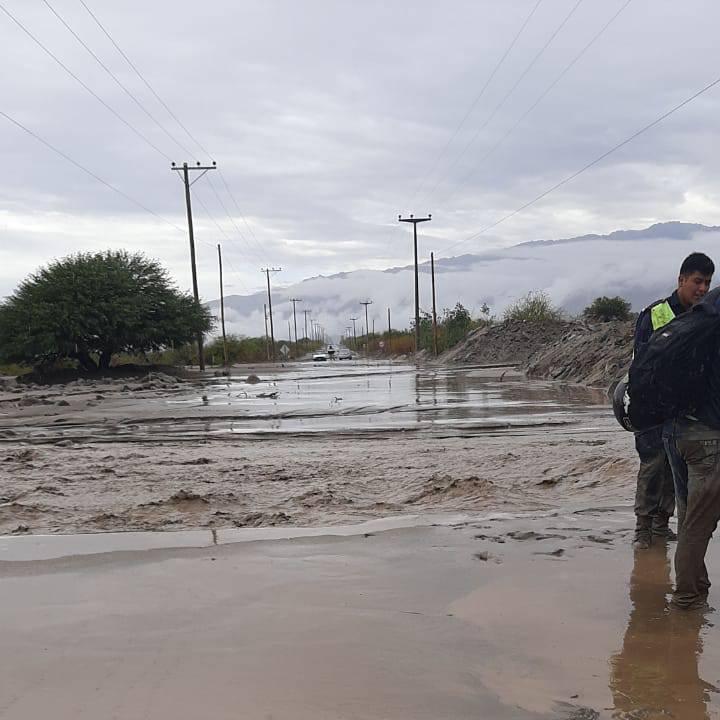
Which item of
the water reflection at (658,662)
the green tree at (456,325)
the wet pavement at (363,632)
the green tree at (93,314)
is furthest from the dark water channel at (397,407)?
the green tree at (456,325)

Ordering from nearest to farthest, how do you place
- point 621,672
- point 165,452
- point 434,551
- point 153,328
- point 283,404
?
1. point 621,672
2. point 434,551
3. point 165,452
4. point 283,404
5. point 153,328

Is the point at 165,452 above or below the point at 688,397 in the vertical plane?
below

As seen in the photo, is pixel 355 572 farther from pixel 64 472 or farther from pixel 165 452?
pixel 165 452

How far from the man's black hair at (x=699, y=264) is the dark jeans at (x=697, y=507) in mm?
980

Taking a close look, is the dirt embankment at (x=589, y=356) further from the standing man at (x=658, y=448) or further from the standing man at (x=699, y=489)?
the standing man at (x=699, y=489)

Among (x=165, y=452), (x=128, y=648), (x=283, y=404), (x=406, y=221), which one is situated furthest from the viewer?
(x=406, y=221)

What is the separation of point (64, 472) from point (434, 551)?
16.8 ft

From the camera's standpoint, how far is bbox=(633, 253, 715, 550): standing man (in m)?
4.61

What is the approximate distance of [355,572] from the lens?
4852 mm

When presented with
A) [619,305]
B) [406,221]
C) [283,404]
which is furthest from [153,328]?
[619,305]

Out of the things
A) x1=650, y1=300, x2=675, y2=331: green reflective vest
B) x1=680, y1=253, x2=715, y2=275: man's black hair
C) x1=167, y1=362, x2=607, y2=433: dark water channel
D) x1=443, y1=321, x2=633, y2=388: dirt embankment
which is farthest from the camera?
x1=443, y1=321, x2=633, y2=388: dirt embankment

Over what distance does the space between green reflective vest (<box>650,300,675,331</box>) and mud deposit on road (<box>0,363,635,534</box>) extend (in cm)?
219

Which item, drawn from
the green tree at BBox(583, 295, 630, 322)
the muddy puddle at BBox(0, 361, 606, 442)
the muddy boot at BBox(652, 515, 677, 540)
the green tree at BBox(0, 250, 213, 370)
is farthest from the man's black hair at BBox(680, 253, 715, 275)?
the green tree at BBox(583, 295, 630, 322)

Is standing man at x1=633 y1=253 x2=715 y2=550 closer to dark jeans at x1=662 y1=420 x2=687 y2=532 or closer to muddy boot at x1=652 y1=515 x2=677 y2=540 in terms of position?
muddy boot at x1=652 y1=515 x2=677 y2=540
